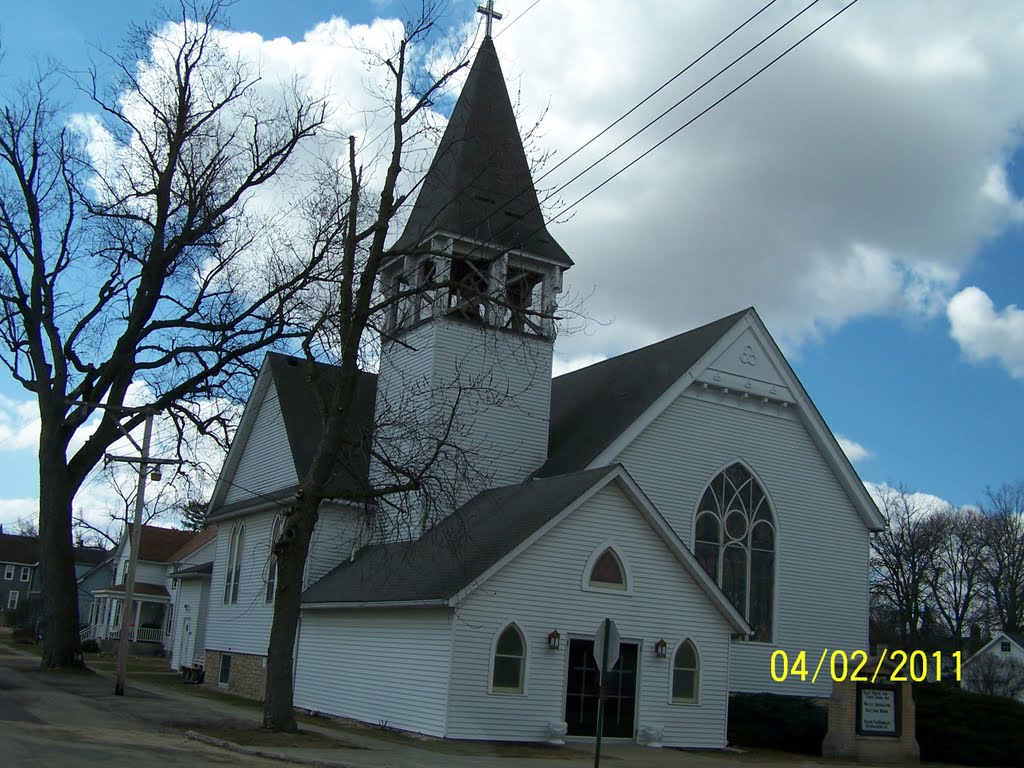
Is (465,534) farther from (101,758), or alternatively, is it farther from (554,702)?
(101,758)

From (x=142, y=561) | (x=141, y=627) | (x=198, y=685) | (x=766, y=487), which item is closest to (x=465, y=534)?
(x=766, y=487)

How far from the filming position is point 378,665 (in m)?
21.6

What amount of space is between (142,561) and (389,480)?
1697 inches

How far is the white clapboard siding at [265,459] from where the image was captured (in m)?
29.4

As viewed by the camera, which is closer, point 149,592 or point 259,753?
point 259,753

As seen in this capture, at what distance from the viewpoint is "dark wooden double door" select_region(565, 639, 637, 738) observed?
20406mm

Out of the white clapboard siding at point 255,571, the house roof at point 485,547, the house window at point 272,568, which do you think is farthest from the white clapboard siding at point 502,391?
the house window at point 272,568

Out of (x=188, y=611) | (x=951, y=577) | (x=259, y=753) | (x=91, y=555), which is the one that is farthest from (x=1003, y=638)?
(x=91, y=555)

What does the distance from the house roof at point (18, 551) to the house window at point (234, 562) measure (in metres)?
75.5

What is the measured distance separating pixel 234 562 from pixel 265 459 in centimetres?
338

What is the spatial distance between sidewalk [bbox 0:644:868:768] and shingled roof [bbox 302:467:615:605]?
103 inches

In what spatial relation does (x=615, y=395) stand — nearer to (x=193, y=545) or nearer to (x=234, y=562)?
(x=234, y=562)
